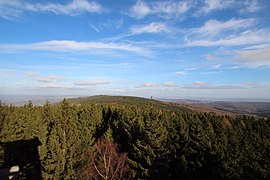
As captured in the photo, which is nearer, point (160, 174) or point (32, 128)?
point (160, 174)

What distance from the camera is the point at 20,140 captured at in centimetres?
3419

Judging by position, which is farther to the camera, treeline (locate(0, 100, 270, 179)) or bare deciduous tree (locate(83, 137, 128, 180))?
bare deciduous tree (locate(83, 137, 128, 180))

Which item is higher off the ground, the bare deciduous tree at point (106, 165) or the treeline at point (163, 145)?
the treeline at point (163, 145)

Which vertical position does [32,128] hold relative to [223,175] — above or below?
above

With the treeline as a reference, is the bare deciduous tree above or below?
below

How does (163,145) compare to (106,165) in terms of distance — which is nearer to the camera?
(106,165)

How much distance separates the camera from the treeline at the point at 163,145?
23766mm

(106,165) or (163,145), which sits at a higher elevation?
(163,145)

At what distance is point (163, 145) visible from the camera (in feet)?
107

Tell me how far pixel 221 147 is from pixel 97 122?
2633 centimetres

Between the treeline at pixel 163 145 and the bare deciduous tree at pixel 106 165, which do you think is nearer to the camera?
the treeline at pixel 163 145

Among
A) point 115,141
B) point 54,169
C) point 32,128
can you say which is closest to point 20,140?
point 32,128

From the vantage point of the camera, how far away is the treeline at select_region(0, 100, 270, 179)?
23766mm

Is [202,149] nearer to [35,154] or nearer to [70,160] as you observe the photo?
[70,160]
